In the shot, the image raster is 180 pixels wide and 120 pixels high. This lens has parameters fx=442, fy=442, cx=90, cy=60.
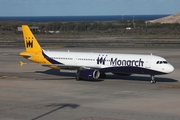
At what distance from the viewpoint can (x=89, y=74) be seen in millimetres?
51781

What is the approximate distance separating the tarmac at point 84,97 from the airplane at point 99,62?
1.27m

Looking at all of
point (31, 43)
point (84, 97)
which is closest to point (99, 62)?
point (31, 43)

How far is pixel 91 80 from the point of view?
53875mm

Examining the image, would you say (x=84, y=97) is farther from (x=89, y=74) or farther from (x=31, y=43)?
(x=31, y=43)

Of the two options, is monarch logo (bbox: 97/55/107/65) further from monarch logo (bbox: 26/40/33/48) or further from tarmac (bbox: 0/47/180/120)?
monarch logo (bbox: 26/40/33/48)

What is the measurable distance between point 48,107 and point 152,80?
57.9ft

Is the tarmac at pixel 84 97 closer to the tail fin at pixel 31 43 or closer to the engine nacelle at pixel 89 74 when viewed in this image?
the engine nacelle at pixel 89 74

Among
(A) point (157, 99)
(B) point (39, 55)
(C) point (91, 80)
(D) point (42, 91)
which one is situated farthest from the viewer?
(B) point (39, 55)

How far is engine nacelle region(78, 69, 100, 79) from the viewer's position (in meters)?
51.7

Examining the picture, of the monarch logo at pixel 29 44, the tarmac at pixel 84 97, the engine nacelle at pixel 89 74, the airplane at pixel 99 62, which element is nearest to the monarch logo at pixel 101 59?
the airplane at pixel 99 62

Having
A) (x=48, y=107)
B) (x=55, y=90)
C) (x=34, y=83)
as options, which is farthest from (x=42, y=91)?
(x=48, y=107)

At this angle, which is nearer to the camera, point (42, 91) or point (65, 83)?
point (42, 91)

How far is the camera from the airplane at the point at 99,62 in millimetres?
50438

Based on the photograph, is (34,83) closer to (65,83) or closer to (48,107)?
(65,83)
